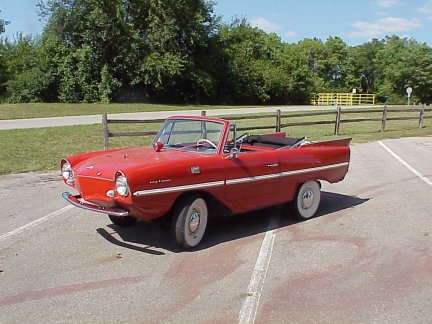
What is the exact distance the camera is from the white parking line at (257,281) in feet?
12.7

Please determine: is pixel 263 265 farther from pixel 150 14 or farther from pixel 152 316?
pixel 150 14

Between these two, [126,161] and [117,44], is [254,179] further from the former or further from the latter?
[117,44]

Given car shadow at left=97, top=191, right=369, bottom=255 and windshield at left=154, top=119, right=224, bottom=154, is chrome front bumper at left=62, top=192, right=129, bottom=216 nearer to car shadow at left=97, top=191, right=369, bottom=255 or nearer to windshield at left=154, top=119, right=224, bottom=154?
car shadow at left=97, top=191, right=369, bottom=255

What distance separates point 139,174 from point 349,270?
2271 millimetres

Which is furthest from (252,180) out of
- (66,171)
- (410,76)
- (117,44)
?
(410,76)

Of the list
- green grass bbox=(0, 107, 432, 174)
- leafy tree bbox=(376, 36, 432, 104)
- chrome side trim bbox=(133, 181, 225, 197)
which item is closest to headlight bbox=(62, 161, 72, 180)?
chrome side trim bbox=(133, 181, 225, 197)

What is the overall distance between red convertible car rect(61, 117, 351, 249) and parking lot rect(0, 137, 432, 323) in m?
0.40

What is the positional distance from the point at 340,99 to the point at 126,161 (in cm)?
6243

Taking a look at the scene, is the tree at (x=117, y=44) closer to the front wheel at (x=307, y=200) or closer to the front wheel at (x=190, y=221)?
the front wheel at (x=307, y=200)

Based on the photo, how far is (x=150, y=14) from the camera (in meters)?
41.3

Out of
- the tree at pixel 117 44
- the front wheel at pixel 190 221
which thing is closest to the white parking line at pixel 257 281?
the front wheel at pixel 190 221

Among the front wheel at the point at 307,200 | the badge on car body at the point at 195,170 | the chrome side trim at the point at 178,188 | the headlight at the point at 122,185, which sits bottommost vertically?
the front wheel at the point at 307,200

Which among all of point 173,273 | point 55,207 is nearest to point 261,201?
point 173,273

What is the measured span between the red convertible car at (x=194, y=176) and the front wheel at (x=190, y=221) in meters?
0.01
